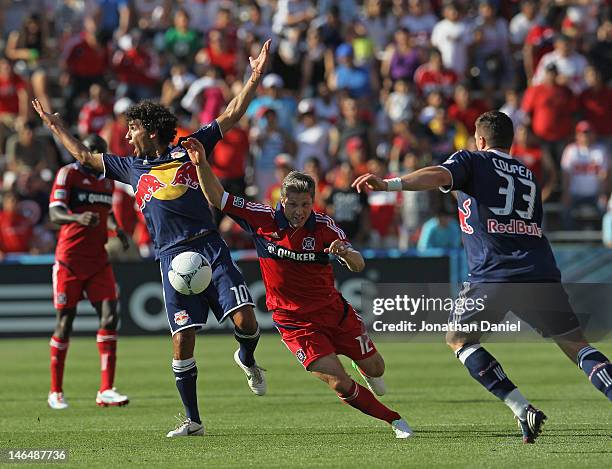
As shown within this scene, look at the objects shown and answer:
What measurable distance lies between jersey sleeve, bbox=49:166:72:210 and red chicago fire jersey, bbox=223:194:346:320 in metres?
3.34

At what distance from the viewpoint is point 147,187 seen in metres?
10.2

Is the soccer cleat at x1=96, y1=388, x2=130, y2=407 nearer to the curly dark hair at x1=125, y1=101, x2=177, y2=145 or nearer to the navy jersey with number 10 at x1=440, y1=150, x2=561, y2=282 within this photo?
the curly dark hair at x1=125, y1=101, x2=177, y2=145

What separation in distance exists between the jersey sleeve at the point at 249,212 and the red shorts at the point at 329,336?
0.73 meters

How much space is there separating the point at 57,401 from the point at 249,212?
12.3ft

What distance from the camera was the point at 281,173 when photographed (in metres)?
20.5

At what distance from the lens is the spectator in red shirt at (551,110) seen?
22844 mm

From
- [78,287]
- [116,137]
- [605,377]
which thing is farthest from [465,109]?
[605,377]

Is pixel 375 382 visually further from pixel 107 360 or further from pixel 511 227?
pixel 107 360

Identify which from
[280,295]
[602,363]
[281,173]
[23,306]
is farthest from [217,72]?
[602,363]

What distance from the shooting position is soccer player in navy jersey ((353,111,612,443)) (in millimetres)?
8812

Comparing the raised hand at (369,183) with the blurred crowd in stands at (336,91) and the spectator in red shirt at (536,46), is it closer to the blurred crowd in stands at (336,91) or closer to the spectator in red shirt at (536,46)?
the blurred crowd in stands at (336,91)

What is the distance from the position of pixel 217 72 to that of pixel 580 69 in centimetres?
689

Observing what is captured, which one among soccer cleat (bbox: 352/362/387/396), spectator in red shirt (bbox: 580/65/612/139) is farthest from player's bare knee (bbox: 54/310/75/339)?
spectator in red shirt (bbox: 580/65/612/139)

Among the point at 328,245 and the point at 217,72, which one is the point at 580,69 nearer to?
the point at 217,72
